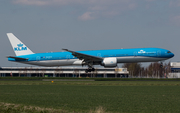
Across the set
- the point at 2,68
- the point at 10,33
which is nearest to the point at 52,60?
the point at 10,33

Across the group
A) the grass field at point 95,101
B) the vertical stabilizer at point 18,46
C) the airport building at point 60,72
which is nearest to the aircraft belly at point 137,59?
the vertical stabilizer at point 18,46

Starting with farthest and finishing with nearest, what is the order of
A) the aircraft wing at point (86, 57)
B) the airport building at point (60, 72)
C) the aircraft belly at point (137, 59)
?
the airport building at point (60, 72) < the aircraft wing at point (86, 57) < the aircraft belly at point (137, 59)

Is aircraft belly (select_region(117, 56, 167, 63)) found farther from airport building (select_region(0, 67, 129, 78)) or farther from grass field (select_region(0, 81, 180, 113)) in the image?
airport building (select_region(0, 67, 129, 78))

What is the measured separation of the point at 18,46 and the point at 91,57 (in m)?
18.8

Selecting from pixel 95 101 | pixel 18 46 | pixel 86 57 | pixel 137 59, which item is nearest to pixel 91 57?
pixel 86 57

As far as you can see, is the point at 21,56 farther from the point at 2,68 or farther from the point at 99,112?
the point at 2,68

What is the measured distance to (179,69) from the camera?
393 ft

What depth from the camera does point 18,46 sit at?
2286 inches

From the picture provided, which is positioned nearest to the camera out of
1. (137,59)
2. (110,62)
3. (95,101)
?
(95,101)

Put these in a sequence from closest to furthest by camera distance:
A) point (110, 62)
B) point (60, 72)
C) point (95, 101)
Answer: point (95, 101) → point (110, 62) → point (60, 72)

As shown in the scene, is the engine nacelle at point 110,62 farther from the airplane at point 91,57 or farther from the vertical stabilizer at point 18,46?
the vertical stabilizer at point 18,46

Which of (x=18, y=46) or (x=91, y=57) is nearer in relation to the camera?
Result: (x=91, y=57)

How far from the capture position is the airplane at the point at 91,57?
47.4m

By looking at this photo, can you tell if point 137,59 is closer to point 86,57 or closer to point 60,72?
point 86,57
